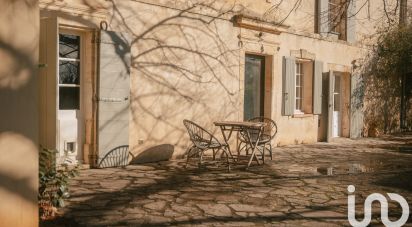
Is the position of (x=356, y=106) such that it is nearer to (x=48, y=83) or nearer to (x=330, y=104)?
(x=330, y=104)

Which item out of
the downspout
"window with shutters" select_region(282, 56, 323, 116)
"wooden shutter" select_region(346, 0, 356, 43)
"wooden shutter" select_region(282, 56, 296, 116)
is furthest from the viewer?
"wooden shutter" select_region(346, 0, 356, 43)

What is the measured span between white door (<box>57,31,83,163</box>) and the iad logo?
13.1 ft

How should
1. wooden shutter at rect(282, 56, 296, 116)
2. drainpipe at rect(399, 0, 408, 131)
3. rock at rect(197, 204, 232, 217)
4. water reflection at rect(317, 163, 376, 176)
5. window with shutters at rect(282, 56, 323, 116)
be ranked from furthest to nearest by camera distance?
drainpipe at rect(399, 0, 408, 131) → window with shutters at rect(282, 56, 323, 116) → wooden shutter at rect(282, 56, 296, 116) → water reflection at rect(317, 163, 376, 176) → rock at rect(197, 204, 232, 217)

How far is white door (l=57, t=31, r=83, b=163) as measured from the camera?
6.39 meters

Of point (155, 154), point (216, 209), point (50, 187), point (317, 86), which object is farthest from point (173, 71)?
point (317, 86)

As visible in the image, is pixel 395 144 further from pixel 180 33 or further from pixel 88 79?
pixel 88 79

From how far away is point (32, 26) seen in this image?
3201mm

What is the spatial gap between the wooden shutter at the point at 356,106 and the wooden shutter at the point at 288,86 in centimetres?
305

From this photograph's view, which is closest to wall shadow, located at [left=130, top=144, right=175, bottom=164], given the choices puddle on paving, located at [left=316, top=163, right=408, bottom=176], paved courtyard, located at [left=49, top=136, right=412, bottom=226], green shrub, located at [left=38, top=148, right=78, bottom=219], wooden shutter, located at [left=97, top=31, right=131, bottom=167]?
paved courtyard, located at [left=49, top=136, right=412, bottom=226]

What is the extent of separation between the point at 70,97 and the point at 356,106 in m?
8.97

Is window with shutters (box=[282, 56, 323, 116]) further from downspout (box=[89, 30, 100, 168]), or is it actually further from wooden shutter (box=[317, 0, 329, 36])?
downspout (box=[89, 30, 100, 168])

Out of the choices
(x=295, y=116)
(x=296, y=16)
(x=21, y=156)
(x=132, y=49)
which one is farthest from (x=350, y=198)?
(x=296, y=16)

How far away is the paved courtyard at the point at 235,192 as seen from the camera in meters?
4.11

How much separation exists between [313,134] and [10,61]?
9315 mm
